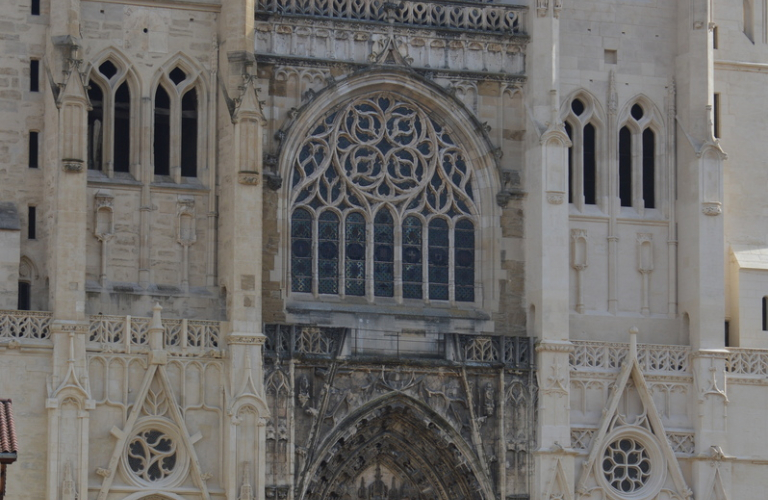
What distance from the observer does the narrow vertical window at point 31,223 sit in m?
37.2

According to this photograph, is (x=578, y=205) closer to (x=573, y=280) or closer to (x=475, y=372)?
(x=573, y=280)

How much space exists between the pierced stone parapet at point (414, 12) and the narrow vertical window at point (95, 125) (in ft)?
10.1

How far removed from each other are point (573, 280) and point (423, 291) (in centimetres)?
264

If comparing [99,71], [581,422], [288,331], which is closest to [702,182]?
[581,422]

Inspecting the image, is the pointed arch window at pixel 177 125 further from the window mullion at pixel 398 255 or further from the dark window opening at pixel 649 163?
the dark window opening at pixel 649 163

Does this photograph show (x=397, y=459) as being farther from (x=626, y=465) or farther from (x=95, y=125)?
(x=95, y=125)

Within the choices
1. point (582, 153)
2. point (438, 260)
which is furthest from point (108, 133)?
point (582, 153)

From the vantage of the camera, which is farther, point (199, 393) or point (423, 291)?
point (423, 291)

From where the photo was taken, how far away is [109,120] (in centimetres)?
3784

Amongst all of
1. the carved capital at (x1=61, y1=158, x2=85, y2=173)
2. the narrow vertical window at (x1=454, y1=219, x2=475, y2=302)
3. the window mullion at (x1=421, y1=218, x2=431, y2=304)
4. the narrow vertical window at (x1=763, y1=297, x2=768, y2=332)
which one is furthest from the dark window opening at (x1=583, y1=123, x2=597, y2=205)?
the carved capital at (x1=61, y1=158, x2=85, y2=173)

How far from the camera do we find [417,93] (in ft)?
130

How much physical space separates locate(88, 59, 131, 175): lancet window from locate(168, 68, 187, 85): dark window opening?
0.80 m

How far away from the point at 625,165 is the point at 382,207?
4.65 meters

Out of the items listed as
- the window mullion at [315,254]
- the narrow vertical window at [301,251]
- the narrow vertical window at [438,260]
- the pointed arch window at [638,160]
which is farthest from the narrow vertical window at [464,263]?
the pointed arch window at [638,160]
